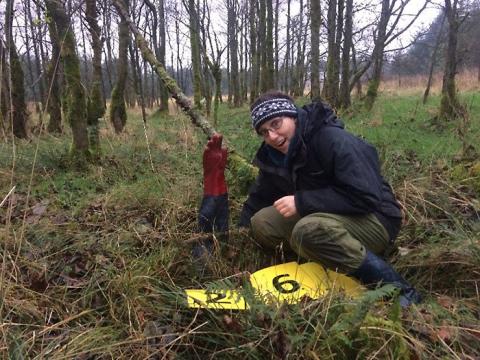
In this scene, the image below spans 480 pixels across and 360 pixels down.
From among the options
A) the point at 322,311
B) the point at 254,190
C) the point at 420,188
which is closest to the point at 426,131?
the point at 420,188

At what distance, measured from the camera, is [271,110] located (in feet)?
8.07

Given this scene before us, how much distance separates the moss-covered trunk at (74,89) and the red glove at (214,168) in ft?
8.85

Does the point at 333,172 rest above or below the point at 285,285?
above

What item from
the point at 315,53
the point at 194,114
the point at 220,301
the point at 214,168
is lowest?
the point at 220,301

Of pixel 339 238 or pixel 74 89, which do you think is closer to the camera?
pixel 339 238

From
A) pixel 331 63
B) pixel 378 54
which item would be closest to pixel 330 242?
pixel 331 63

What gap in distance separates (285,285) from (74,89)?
12.9 feet

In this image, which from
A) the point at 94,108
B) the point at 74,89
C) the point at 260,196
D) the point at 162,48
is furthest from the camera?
the point at 162,48

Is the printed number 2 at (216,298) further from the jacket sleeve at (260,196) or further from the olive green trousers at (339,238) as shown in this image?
the jacket sleeve at (260,196)

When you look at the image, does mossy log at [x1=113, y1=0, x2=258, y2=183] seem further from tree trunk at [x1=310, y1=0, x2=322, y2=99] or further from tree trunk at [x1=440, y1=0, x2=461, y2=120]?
tree trunk at [x1=440, y1=0, x2=461, y2=120]

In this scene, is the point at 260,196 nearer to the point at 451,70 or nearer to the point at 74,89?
the point at 74,89

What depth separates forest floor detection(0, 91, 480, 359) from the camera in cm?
170

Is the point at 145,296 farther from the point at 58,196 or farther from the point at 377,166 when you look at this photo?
the point at 58,196

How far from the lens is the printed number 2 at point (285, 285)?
7.10 feet
